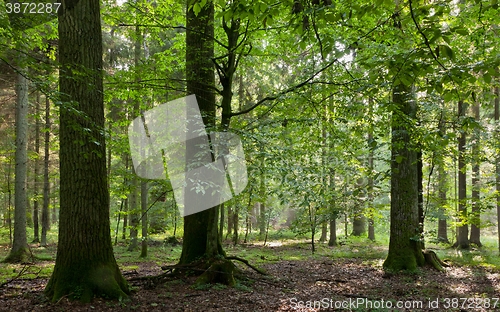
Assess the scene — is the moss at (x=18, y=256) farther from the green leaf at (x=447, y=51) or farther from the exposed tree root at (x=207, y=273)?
the green leaf at (x=447, y=51)

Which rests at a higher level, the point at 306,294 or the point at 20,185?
the point at 20,185

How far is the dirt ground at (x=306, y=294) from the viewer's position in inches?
196

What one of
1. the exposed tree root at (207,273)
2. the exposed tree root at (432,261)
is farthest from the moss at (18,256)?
the exposed tree root at (432,261)

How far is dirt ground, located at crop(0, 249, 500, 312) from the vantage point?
498cm

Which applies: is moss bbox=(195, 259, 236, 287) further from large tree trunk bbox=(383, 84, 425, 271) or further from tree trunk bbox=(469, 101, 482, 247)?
tree trunk bbox=(469, 101, 482, 247)

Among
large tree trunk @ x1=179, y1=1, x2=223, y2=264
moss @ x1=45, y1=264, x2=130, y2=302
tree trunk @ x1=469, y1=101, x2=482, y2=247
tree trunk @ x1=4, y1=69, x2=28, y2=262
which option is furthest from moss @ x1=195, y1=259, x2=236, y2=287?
tree trunk @ x1=4, y1=69, x2=28, y2=262

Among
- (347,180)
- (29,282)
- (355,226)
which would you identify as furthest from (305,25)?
(355,226)

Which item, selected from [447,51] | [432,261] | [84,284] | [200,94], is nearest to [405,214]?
[432,261]

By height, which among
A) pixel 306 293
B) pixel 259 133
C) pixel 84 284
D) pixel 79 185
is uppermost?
pixel 259 133

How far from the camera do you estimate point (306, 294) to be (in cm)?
619

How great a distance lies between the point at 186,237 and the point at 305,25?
5502mm

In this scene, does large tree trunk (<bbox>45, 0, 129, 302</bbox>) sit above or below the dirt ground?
above

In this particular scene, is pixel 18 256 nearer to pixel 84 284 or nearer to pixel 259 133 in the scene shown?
pixel 84 284

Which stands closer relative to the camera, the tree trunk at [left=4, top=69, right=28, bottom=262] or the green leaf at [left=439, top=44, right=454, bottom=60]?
the green leaf at [left=439, top=44, right=454, bottom=60]
